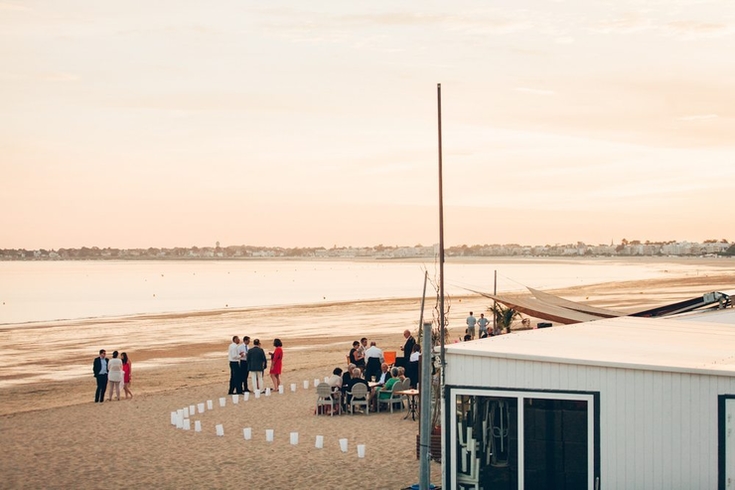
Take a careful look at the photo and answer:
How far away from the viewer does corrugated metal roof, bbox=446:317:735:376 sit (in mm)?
8617

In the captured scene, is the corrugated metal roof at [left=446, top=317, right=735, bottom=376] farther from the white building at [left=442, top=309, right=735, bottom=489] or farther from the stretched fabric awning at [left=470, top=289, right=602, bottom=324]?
the stretched fabric awning at [left=470, top=289, right=602, bottom=324]

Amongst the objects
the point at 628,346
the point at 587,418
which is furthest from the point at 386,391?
the point at 587,418

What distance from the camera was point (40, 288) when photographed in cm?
9556

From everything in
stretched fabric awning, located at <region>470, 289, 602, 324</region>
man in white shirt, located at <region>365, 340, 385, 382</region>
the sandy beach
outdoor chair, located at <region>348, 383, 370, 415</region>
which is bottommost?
the sandy beach

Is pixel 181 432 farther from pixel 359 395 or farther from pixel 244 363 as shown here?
pixel 244 363

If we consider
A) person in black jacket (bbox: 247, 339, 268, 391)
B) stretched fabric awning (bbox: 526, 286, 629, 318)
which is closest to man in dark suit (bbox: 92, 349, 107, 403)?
person in black jacket (bbox: 247, 339, 268, 391)

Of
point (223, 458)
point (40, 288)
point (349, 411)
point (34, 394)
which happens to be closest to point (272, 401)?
point (349, 411)

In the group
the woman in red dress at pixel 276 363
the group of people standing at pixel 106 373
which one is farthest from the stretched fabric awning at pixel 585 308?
the group of people standing at pixel 106 373

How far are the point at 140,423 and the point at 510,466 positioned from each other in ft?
31.3

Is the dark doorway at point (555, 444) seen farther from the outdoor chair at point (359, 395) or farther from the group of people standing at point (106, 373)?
the group of people standing at point (106, 373)

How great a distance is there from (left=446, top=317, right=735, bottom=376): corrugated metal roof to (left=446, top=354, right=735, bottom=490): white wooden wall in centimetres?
13

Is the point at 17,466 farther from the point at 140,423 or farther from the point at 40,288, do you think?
the point at 40,288

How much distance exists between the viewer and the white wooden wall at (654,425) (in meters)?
8.33

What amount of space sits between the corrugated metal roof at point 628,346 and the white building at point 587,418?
23 mm
